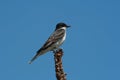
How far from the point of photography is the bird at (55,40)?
63.1 feet

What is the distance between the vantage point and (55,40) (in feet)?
68.8

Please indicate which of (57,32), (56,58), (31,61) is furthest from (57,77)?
(57,32)

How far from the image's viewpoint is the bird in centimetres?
1923

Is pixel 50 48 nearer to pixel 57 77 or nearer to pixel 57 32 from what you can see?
pixel 57 32

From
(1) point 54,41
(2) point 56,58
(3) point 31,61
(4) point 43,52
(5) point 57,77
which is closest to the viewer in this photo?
(5) point 57,77

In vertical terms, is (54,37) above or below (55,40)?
above

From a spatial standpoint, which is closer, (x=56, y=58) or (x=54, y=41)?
(x=56, y=58)

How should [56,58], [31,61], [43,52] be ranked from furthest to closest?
[43,52] < [31,61] < [56,58]

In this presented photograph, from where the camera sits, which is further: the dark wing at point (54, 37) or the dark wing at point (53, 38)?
the dark wing at point (54, 37)

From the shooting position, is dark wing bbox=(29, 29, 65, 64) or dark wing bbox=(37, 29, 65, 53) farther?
dark wing bbox=(37, 29, 65, 53)

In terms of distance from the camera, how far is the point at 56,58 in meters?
11.3

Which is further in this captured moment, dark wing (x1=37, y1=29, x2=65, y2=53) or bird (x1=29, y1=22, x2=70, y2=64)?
Answer: dark wing (x1=37, y1=29, x2=65, y2=53)

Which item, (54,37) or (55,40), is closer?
(55,40)

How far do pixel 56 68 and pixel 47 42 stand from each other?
33.8ft
